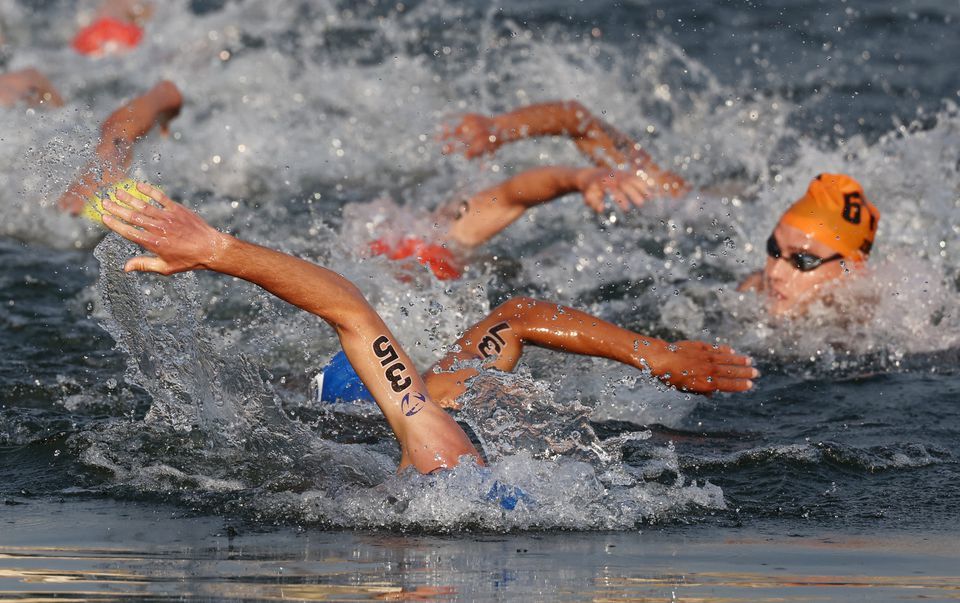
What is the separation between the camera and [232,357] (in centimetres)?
649

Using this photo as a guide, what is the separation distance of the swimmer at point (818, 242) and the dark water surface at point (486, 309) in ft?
0.69

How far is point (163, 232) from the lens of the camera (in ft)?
16.0

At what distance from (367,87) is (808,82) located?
13.7 ft

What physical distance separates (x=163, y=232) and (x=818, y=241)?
468cm

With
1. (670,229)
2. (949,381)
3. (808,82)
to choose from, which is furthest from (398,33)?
(949,381)

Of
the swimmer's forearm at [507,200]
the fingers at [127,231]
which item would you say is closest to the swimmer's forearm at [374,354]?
the fingers at [127,231]

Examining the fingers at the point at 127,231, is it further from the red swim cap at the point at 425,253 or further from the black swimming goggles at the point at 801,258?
the black swimming goggles at the point at 801,258

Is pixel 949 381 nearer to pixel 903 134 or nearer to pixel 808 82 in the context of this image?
pixel 903 134

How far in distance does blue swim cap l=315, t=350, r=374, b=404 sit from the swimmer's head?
2927 millimetres

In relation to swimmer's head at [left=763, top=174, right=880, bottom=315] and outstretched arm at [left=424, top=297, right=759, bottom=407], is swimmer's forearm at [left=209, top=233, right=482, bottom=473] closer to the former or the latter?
outstretched arm at [left=424, top=297, right=759, bottom=407]

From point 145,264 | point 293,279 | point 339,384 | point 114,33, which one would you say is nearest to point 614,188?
point 339,384

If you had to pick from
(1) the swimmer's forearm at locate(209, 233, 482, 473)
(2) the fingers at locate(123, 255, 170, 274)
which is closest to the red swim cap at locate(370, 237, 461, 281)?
(1) the swimmer's forearm at locate(209, 233, 482, 473)

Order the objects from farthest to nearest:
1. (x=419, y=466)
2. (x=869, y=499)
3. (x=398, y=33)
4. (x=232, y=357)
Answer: (x=398, y=33) → (x=232, y=357) → (x=869, y=499) → (x=419, y=466)

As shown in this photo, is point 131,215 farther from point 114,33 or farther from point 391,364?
point 114,33
